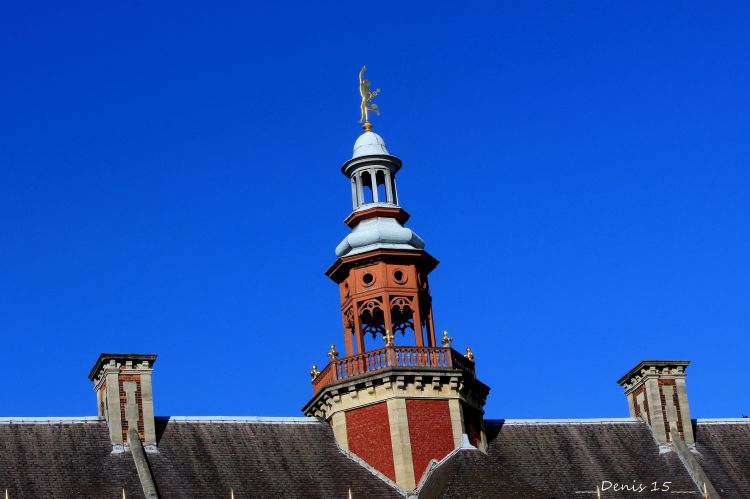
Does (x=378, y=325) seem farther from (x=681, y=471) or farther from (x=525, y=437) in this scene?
(x=681, y=471)

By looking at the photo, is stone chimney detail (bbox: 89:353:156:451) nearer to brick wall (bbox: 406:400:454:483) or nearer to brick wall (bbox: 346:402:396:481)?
brick wall (bbox: 346:402:396:481)

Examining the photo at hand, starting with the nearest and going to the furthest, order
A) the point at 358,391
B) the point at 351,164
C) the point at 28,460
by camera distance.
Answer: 1. the point at 28,460
2. the point at 358,391
3. the point at 351,164

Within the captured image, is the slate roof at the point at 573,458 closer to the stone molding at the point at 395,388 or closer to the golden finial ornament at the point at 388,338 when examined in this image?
the stone molding at the point at 395,388

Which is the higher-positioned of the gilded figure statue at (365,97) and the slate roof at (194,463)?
the gilded figure statue at (365,97)

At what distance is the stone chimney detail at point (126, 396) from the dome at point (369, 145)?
13383mm

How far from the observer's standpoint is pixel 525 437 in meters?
70.6

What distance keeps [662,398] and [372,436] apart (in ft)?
46.4

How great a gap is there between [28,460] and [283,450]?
10204mm

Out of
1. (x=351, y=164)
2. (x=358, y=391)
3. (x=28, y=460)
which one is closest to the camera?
(x=28, y=460)

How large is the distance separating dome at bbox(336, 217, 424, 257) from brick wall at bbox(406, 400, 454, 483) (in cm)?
716

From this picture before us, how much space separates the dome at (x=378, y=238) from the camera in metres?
70.1

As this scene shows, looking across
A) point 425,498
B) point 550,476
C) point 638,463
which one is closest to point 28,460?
point 425,498

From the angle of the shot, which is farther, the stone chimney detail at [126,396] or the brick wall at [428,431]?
the brick wall at [428,431]

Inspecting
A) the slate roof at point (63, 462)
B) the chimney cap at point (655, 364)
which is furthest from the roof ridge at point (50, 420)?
the chimney cap at point (655, 364)
